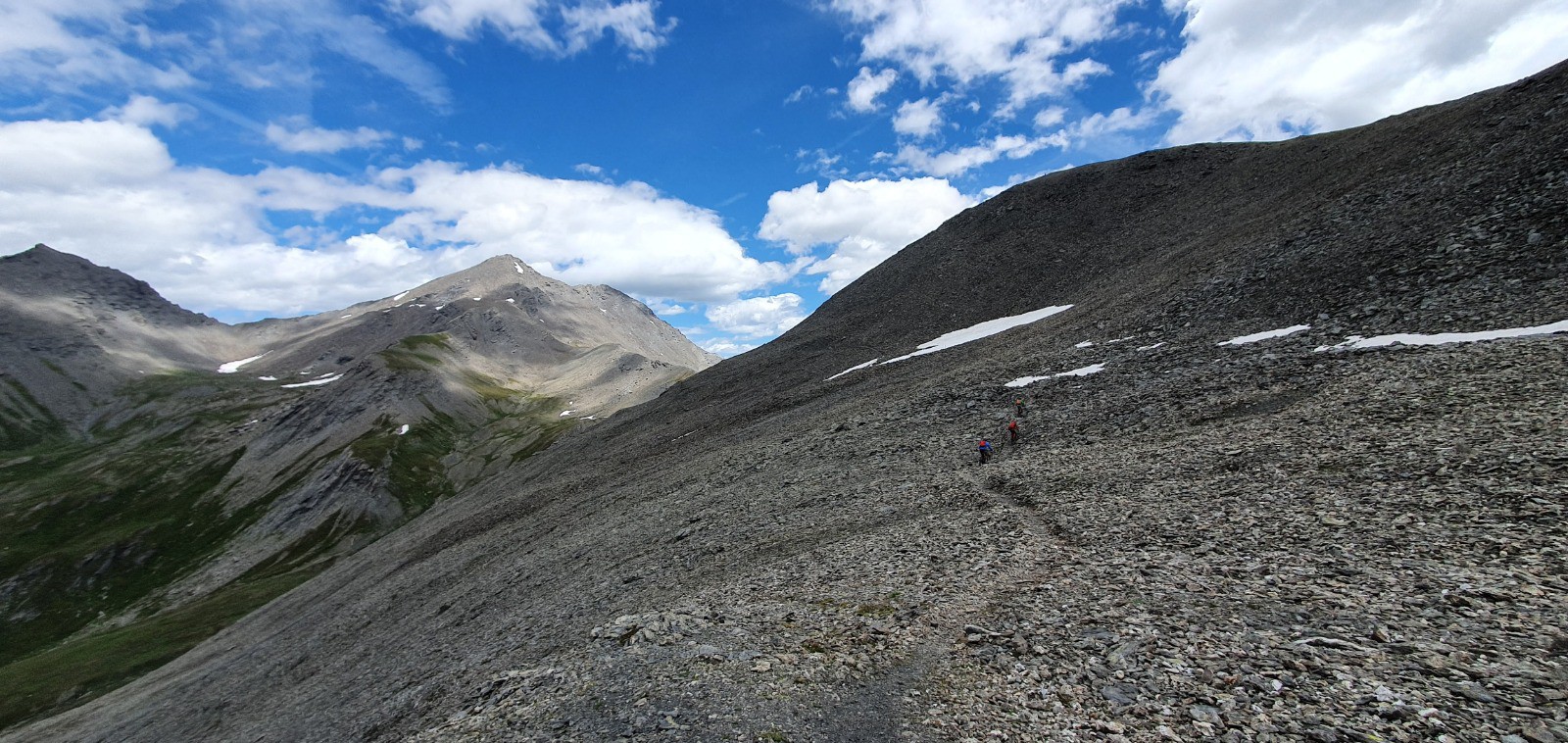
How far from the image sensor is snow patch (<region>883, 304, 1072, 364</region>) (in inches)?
2178

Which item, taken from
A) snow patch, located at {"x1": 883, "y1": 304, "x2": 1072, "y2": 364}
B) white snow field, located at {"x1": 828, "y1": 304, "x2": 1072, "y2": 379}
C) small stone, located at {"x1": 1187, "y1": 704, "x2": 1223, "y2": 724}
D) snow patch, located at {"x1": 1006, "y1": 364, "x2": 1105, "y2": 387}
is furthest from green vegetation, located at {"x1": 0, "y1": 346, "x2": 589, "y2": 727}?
small stone, located at {"x1": 1187, "y1": 704, "x2": 1223, "y2": 724}

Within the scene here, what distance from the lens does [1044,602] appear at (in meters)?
15.7

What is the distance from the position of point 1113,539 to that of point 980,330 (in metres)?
41.1

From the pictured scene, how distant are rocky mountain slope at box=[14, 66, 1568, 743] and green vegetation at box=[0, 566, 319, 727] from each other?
1012 inches

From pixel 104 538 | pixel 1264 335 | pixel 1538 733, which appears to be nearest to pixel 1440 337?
pixel 1264 335

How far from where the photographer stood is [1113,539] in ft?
60.8

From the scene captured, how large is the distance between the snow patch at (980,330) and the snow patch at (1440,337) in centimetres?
2627

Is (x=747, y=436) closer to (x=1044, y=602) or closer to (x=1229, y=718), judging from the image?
(x=1044, y=602)

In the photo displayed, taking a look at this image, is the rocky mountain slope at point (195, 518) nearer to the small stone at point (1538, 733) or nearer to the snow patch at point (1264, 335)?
the small stone at point (1538, 733)

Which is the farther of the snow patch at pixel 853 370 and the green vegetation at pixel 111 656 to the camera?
the green vegetation at pixel 111 656

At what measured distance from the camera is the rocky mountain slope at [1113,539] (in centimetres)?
1182

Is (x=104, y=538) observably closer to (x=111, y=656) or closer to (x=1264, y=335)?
(x=111, y=656)

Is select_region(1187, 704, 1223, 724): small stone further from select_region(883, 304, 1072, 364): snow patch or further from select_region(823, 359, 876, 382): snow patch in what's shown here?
select_region(823, 359, 876, 382): snow patch

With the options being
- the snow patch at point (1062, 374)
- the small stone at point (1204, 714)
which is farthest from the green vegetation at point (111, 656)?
the small stone at point (1204, 714)
